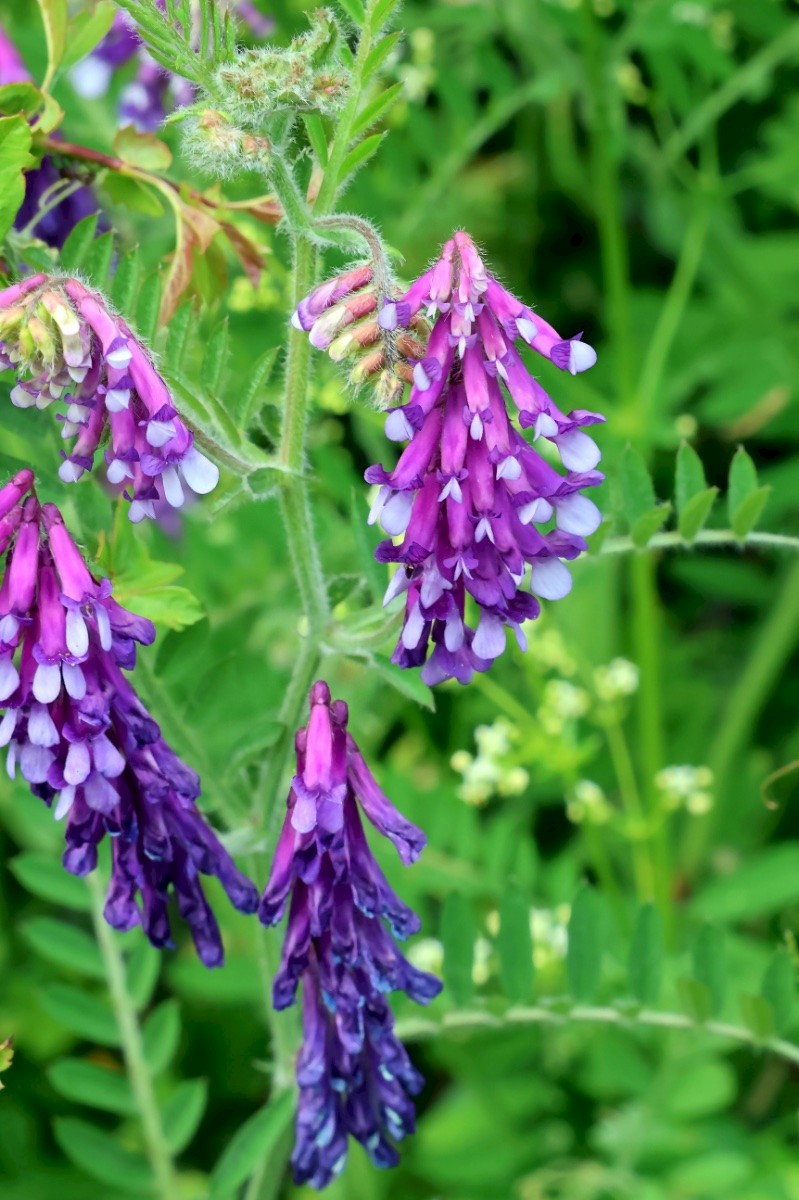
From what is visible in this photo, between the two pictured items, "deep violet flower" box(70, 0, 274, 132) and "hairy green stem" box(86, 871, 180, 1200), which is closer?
"hairy green stem" box(86, 871, 180, 1200)

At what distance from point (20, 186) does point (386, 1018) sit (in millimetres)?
876

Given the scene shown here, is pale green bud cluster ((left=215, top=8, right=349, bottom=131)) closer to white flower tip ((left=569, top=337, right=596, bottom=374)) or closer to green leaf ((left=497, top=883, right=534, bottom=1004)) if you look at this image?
white flower tip ((left=569, top=337, right=596, bottom=374))

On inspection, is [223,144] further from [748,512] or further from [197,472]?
[748,512]

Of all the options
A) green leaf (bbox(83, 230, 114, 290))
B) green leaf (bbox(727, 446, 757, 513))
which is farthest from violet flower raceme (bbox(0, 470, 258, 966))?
green leaf (bbox(727, 446, 757, 513))

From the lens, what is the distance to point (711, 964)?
1760 millimetres

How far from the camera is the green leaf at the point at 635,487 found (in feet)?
5.15

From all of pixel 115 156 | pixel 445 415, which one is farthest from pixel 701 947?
pixel 115 156

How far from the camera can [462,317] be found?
1.06m

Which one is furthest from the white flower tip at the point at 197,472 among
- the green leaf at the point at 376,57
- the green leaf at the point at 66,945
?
the green leaf at the point at 66,945

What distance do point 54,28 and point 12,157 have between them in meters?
0.33

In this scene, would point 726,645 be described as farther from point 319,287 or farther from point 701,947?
point 319,287

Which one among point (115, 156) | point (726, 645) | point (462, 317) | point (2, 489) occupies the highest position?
point (726, 645)

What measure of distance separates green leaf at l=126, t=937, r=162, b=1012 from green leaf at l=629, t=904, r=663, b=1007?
64cm

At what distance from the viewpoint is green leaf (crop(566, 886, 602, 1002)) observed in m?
1.75
